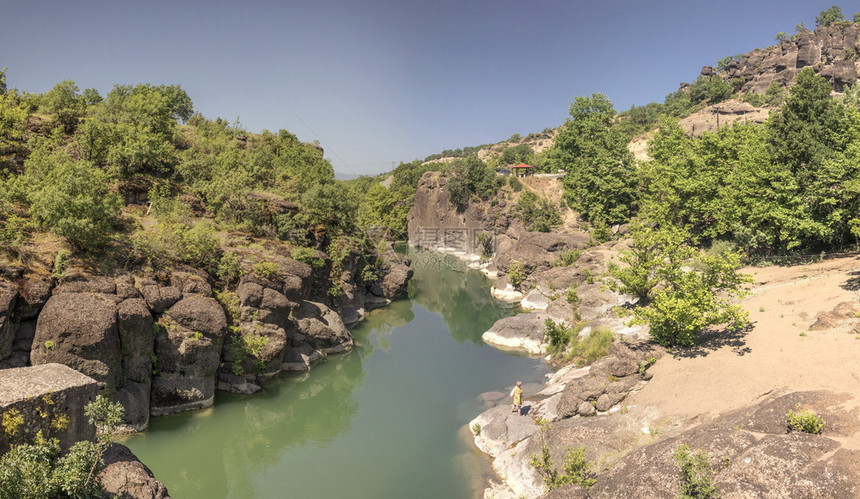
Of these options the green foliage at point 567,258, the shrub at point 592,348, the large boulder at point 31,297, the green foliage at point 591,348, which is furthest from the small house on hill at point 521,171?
the large boulder at point 31,297

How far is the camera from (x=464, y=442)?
18547 millimetres

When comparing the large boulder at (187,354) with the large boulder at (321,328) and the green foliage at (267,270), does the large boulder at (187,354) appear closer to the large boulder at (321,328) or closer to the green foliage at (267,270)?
the green foliage at (267,270)

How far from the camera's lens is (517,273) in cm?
4309

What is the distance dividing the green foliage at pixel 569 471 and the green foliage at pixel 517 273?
29.7m

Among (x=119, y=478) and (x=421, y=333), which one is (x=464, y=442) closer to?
(x=119, y=478)

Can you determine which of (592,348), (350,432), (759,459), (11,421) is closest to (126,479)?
(11,421)

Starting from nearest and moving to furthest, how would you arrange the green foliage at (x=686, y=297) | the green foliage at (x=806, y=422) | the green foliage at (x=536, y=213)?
the green foliage at (x=806, y=422)
the green foliage at (x=686, y=297)
the green foliage at (x=536, y=213)

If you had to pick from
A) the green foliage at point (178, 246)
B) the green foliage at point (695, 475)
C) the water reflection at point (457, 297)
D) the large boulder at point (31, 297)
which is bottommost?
the water reflection at point (457, 297)

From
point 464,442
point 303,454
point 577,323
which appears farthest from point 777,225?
point 303,454

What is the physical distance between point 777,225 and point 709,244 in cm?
1051

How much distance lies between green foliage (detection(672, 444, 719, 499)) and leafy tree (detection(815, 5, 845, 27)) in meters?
121

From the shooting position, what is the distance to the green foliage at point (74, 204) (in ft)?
61.8

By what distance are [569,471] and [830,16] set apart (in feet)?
406

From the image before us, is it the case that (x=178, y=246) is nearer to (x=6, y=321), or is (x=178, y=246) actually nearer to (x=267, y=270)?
(x=267, y=270)
